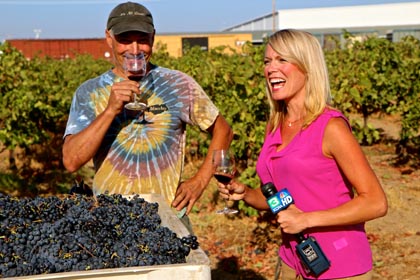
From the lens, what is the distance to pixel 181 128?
129 inches

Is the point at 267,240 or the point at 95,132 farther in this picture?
the point at 267,240

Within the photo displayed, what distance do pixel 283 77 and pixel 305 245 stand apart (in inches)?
30.6

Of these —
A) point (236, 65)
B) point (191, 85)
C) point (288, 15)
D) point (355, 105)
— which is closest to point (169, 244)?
point (191, 85)

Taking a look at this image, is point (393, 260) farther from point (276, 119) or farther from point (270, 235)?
point (276, 119)

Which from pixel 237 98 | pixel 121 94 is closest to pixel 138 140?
pixel 121 94

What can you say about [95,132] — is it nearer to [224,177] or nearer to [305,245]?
[224,177]

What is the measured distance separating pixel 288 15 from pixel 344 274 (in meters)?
60.6

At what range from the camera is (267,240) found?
672 centimetres

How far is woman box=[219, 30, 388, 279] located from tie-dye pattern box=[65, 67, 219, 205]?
60 cm

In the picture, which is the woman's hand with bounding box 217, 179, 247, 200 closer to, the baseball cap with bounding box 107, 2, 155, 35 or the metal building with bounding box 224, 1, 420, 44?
the baseball cap with bounding box 107, 2, 155, 35

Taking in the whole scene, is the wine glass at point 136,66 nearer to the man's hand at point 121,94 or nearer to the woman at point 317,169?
the man's hand at point 121,94

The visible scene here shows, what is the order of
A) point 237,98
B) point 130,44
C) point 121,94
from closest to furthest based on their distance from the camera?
point 121,94 < point 130,44 < point 237,98

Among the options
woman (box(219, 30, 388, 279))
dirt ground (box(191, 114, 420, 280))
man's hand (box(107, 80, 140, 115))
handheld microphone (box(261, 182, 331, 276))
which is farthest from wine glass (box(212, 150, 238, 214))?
dirt ground (box(191, 114, 420, 280))

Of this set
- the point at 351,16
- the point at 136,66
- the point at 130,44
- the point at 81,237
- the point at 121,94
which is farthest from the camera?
the point at 351,16
